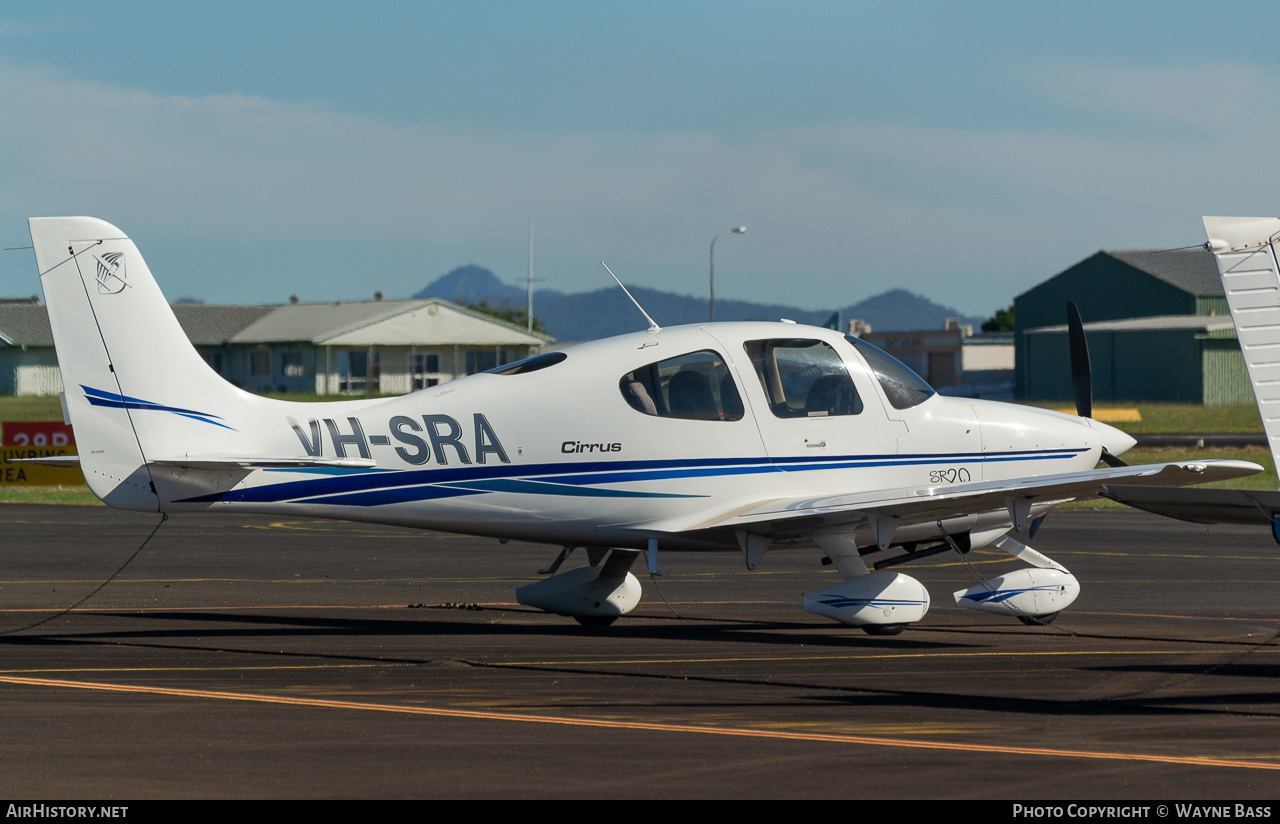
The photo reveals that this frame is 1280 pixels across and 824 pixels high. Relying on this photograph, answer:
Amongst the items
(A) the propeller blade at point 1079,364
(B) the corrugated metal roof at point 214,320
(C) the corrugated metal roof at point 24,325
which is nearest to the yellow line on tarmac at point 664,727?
(A) the propeller blade at point 1079,364

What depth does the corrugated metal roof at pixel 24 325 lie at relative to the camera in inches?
3268

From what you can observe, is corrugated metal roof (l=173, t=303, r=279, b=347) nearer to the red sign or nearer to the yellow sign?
the red sign

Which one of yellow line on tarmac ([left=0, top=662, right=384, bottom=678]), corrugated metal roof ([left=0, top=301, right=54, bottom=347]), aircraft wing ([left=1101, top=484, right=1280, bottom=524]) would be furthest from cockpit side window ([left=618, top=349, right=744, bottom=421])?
corrugated metal roof ([left=0, top=301, right=54, bottom=347])

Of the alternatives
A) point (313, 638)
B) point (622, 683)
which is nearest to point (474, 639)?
point (313, 638)

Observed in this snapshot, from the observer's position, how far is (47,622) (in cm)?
1286

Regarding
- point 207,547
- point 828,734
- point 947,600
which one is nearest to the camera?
point 828,734

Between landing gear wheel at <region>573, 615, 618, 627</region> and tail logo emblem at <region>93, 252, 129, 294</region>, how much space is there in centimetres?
507

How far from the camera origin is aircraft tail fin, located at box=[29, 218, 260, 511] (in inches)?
429

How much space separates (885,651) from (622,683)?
2625 millimetres

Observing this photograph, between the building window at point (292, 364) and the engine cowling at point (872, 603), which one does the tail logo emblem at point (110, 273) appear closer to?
the engine cowling at point (872, 603)

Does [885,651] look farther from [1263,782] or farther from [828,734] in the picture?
[1263,782]

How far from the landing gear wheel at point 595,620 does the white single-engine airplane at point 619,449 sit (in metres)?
0.03

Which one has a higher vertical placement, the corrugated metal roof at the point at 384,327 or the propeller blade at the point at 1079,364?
the corrugated metal roof at the point at 384,327

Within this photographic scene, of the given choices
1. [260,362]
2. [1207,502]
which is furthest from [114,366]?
[260,362]
